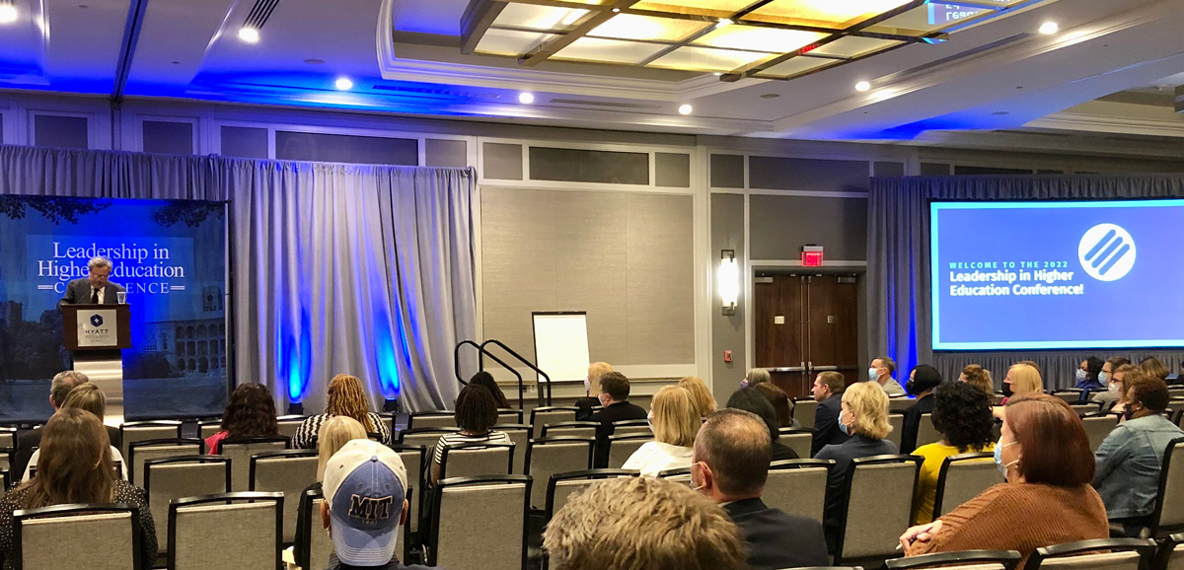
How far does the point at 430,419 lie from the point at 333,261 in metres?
3.67

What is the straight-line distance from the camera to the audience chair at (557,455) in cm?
529

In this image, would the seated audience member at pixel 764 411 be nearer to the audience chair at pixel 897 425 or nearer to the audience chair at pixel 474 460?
the audience chair at pixel 474 460

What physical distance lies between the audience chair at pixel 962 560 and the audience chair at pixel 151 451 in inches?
153

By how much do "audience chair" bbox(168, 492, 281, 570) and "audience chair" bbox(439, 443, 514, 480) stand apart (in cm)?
120

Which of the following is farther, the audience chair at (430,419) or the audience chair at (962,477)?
the audience chair at (430,419)

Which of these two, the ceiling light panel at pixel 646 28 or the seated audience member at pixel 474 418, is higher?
the ceiling light panel at pixel 646 28

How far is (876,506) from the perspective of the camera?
441 cm

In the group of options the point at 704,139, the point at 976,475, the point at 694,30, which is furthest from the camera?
the point at 704,139

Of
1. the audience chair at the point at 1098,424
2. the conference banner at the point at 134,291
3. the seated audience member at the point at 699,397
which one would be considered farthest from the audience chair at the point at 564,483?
the conference banner at the point at 134,291

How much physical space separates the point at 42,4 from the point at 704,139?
739 centimetres

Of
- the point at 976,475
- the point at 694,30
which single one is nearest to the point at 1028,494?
the point at 976,475

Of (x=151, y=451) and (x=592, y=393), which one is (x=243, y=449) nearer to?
(x=151, y=451)

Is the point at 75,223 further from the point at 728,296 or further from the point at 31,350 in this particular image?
the point at 728,296

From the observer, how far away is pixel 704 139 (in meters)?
12.1
